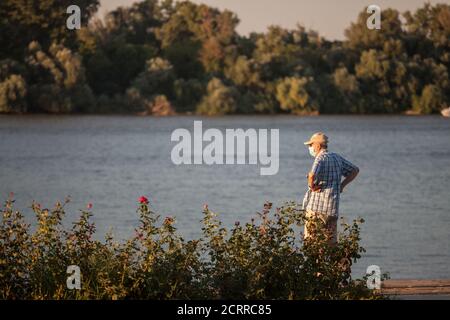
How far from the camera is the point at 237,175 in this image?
47.8 meters

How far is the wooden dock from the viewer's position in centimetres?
1053

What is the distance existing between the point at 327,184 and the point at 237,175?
3736 centimetres

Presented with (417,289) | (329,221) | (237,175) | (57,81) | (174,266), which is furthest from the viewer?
(57,81)

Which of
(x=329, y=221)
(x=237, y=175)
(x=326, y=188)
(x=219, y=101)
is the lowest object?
(x=237, y=175)

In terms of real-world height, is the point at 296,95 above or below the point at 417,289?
below

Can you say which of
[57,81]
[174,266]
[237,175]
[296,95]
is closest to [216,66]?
[296,95]

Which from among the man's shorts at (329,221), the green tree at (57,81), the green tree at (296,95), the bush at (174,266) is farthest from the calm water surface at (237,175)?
the bush at (174,266)

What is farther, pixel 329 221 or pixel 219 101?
pixel 219 101

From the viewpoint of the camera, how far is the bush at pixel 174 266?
909 centimetres

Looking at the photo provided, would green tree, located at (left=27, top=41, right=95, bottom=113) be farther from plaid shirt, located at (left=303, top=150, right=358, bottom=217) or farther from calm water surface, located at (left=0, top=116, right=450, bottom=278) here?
plaid shirt, located at (left=303, top=150, right=358, bottom=217)

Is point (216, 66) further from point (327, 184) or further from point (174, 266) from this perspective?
point (174, 266)

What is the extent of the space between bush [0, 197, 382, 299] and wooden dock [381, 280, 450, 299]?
1250mm

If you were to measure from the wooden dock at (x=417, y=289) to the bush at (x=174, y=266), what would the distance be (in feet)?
4.10
